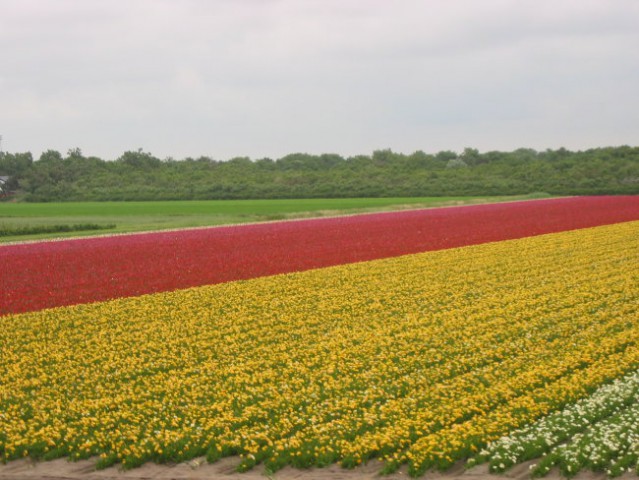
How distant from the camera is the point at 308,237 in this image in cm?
3997

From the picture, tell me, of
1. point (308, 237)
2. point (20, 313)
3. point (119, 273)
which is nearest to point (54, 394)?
point (20, 313)

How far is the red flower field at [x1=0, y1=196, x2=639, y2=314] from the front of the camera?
25000 millimetres

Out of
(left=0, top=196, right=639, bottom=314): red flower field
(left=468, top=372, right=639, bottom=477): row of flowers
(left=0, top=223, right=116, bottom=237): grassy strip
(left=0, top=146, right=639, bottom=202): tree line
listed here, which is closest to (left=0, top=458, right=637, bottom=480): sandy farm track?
(left=468, top=372, right=639, bottom=477): row of flowers

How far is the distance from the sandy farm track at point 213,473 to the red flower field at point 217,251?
37.9ft

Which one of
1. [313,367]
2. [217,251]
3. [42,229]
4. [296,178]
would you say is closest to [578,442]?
[313,367]

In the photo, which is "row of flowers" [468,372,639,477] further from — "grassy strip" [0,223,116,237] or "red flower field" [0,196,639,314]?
"grassy strip" [0,223,116,237]

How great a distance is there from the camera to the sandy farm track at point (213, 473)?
959 cm

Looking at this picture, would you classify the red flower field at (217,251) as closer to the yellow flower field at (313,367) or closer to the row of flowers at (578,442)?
the yellow flower field at (313,367)

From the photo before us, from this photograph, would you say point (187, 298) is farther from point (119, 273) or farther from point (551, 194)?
point (551, 194)

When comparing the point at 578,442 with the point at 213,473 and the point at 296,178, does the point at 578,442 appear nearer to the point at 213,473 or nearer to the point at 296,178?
the point at 213,473

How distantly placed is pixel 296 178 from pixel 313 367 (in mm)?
105538

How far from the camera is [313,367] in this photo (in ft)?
46.9

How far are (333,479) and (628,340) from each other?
775cm

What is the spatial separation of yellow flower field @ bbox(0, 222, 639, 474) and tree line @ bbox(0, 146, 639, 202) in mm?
78863
